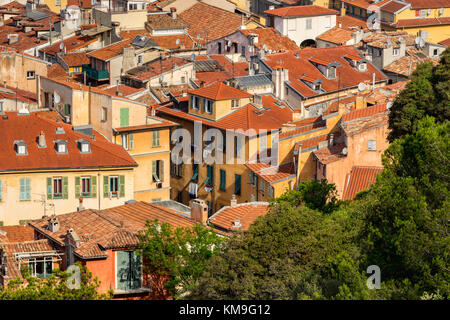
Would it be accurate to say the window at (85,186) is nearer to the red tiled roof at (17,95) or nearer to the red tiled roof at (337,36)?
the red tiled roof at (17,95)

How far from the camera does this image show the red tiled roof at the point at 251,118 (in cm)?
5709

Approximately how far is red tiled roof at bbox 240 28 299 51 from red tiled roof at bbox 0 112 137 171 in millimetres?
28853

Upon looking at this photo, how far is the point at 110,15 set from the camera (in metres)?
86.7

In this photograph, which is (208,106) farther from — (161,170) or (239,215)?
(239,215)

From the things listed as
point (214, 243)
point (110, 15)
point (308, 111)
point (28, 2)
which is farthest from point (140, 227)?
point (28, 2)

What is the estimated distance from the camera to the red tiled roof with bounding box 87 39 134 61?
7488cm

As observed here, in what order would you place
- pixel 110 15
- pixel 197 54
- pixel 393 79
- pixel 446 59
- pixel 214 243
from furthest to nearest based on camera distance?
pixel 110 15
pixel 197 54
pixel 393 79
pixel 446 59
pixel 214 243

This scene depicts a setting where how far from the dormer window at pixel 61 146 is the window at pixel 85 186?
1635 millimetres

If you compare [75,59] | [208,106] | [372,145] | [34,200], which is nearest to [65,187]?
[34,200]

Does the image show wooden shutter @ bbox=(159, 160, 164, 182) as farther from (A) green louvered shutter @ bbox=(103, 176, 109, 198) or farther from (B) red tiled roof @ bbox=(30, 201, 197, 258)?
(B) red tiled roof @ bbox=(30, 201, 197, 258)

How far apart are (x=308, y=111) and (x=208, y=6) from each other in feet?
117

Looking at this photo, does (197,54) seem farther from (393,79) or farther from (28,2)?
(28,2)

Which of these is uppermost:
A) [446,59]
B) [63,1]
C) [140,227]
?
[446,59]

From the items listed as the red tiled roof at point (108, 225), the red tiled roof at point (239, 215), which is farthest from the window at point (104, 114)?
the red tiled roof at point (239, 215)
